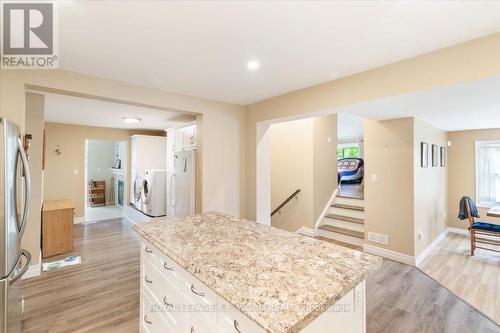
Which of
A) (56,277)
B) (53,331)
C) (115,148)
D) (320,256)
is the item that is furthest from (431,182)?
→ (115,148)

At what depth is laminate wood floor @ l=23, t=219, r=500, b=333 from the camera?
214 cm

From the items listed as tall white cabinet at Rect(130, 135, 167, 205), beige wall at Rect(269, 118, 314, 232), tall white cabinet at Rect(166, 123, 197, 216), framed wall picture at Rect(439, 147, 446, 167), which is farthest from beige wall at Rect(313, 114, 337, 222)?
tall white cabinet at Rect(130, 135, 167, 205)

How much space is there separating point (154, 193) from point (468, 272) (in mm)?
6083

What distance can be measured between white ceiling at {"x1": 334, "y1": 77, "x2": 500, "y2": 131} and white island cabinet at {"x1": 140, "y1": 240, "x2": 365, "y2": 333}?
2.13 metres

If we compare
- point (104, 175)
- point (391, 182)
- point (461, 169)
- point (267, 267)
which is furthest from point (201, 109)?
point (104, 175)

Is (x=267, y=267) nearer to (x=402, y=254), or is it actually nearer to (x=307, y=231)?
(x=402, y=254)

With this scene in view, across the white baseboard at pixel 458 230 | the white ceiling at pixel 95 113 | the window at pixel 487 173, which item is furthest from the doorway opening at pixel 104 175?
the window at pixel 487 173

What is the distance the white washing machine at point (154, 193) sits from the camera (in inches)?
225

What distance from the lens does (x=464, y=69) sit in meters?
1.96

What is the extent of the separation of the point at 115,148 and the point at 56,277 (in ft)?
21.5

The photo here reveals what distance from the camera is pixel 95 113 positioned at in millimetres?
4531

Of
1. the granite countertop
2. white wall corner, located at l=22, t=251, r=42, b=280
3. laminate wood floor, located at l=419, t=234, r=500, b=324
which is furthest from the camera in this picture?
white wall corner, located at l=22, t=251, r=42, b=280

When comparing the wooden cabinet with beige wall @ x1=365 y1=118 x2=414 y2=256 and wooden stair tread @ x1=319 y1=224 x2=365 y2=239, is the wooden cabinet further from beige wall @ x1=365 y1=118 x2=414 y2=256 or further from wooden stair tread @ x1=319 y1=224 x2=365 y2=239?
beige wall @ x1=365 y1=118 x2=414 y2=256

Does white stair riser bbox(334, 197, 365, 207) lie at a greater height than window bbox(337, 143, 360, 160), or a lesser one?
lesser
